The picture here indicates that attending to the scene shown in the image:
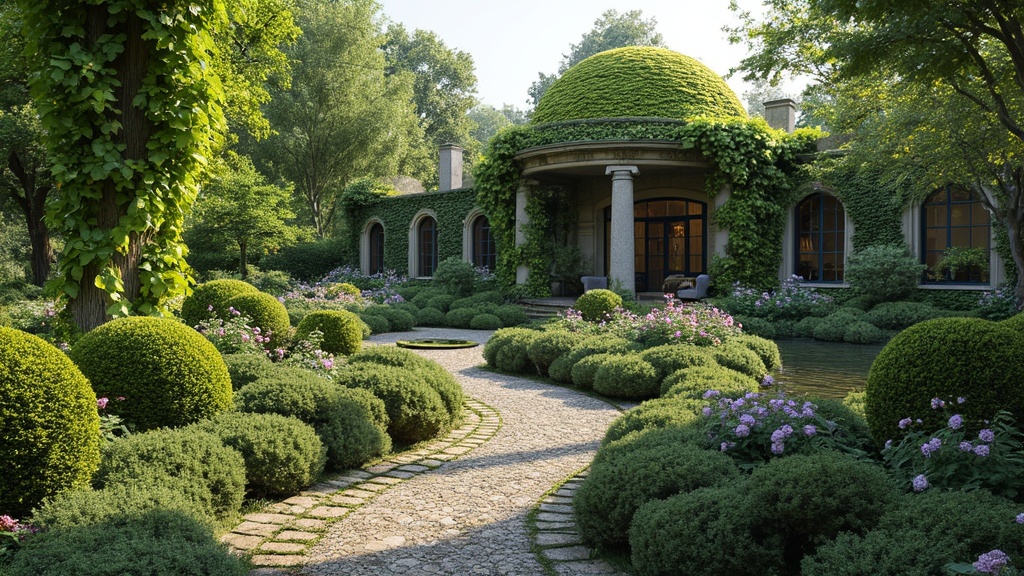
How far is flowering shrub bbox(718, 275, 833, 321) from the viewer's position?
15.1 m

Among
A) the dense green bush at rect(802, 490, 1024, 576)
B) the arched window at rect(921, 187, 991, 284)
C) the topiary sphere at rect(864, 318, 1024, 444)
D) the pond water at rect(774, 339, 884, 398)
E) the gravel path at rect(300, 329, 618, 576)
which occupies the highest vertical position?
the arched window at rect(921, 187, 991, 284)

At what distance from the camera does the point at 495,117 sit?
7925 cm

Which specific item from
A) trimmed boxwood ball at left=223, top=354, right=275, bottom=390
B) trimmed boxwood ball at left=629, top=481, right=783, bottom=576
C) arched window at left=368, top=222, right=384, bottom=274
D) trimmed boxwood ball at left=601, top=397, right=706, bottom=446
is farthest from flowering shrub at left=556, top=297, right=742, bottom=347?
arched window at left=368, top=222, right=384, bottom=274

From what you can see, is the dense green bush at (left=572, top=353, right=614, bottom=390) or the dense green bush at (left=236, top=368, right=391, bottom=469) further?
the dense green bush at (left=572, top=353, right=614, bottom=390)

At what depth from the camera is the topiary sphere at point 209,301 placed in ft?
28.8

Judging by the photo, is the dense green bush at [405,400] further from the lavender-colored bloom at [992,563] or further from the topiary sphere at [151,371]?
the lavender-colored bloom at [992,563]

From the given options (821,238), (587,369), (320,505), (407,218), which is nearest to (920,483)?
(320,505)

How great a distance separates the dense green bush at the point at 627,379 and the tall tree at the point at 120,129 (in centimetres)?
454

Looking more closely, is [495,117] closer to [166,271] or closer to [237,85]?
[237,85]

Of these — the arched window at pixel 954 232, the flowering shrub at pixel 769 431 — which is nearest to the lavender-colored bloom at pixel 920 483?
the flowering shrub at pixel 769 431

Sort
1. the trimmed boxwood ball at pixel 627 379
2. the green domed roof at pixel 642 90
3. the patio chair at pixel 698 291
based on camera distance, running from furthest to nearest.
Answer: the green domed roof at pixel 642 90
the patio chair at pixel 698 291
the trimmed boxwood ball at pixel 627 379

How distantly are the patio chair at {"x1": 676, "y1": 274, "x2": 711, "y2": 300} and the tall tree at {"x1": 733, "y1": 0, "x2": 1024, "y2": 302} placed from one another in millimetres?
4625

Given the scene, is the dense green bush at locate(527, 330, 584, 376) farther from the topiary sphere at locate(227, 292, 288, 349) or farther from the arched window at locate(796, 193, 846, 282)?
the arched window at locate(796, 193, 846, 282)

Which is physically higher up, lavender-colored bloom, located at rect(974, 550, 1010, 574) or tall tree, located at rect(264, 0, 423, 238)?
tall tree, located at rect(264, 0, 423, 238)
